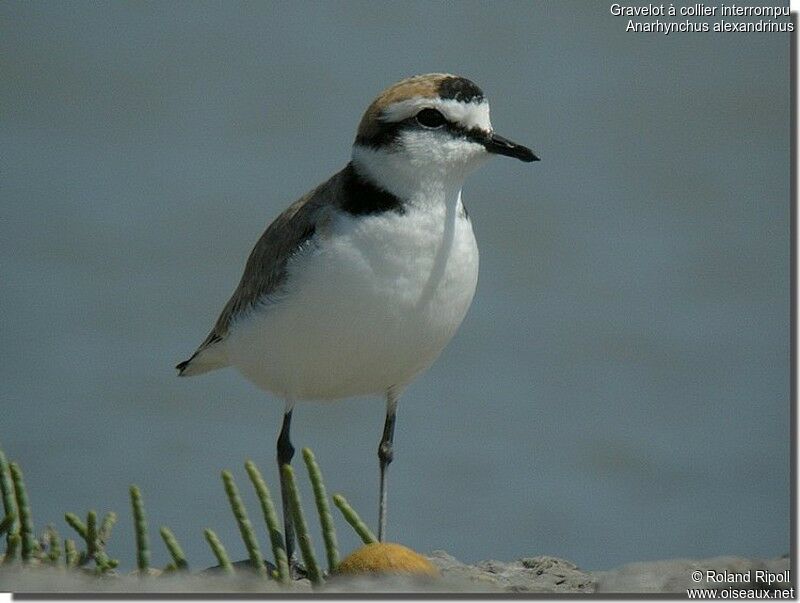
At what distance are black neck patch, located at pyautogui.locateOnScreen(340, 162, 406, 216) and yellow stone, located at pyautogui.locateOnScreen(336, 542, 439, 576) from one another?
1.62 metres

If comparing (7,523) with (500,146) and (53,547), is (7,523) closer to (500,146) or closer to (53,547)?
(53,547)

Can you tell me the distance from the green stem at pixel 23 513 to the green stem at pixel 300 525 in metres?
0.89

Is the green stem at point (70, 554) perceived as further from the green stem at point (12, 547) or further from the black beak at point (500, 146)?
the black beak at point (500, 146)

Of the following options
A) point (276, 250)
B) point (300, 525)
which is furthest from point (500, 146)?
point (300, 525)

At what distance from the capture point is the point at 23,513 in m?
4.15

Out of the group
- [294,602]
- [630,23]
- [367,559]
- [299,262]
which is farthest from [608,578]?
[630,23]

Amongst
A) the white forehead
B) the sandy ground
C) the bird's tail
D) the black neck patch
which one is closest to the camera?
the sandy ground

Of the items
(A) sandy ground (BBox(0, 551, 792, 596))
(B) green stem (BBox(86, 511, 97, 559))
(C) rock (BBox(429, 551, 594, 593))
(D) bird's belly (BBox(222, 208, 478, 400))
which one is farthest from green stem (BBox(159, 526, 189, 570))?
(D) bird's belly (BBox(222, 208, 478, 400))

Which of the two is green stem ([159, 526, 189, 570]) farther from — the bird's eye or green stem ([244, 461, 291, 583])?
the bird's eye

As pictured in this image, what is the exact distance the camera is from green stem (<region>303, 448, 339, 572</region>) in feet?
13.5

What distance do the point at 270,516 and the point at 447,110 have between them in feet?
6.36

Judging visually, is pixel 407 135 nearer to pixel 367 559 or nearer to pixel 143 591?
pixel 367 559

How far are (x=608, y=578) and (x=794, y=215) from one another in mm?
2001

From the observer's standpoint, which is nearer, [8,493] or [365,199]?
[8,493]
